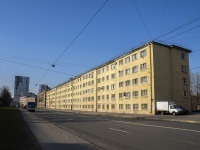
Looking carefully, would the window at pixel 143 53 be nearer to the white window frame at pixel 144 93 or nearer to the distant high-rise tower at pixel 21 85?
the white window frame at pixel 144 93

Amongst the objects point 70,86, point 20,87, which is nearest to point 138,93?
point 70,86

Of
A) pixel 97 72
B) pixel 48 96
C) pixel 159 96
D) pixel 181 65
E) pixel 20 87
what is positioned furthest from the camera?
pixel 48 96

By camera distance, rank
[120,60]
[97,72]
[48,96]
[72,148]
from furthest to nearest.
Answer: [48,96] → [97,72] → [120,60] → [72,148]

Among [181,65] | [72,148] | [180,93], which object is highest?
[181,65]

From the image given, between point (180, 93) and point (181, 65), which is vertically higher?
point (181, 65)

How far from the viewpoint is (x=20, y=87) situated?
117250mm

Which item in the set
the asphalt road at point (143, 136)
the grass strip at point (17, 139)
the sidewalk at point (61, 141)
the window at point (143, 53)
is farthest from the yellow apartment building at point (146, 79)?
the sidewalk at point (61, 141)

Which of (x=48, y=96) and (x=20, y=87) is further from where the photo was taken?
(x=48, y=96)

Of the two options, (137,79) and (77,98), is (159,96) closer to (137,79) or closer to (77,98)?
(137,79)

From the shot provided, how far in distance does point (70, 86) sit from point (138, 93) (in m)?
63.8

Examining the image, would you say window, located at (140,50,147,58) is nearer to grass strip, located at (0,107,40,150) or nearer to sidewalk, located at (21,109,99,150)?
grass strip, located at (0,107,40,150)

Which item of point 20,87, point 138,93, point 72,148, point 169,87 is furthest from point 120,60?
point 20,87

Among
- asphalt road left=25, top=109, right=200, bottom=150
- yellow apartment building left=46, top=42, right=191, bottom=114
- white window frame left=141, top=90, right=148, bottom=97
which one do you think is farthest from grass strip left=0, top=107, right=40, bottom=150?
white window frame left=141, top=90, right=148, bottom=97

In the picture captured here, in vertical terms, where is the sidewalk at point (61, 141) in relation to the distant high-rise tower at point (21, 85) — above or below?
below
